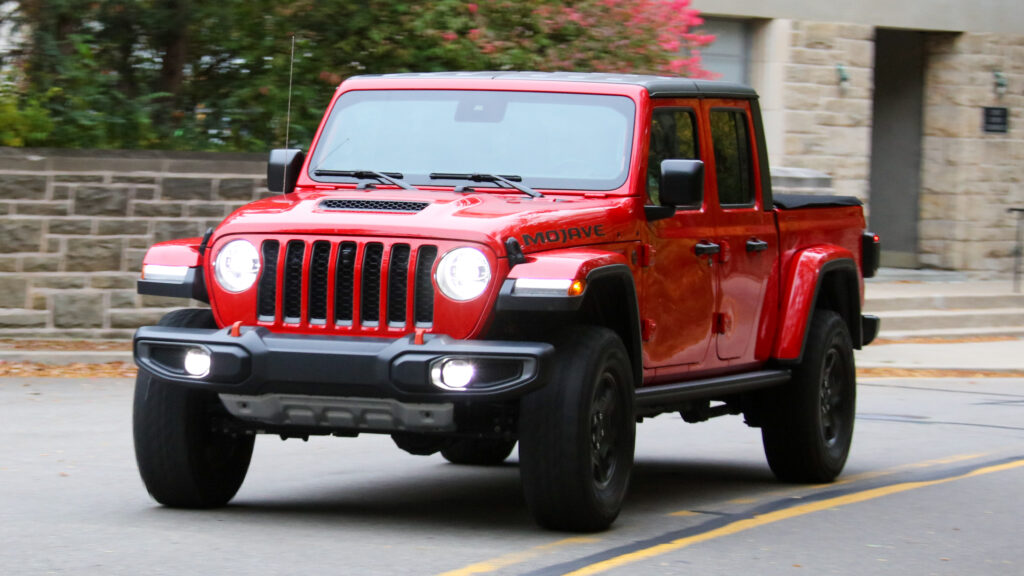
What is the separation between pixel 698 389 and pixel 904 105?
16920mm

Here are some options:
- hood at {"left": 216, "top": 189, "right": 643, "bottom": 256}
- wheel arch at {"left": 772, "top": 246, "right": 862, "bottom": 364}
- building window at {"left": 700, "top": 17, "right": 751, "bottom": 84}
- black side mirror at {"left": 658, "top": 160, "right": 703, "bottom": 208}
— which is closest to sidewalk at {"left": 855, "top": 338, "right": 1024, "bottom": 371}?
building window at {"left": 700, "top": 17, "right": 751, "bottom": 84}

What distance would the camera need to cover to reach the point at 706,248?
27.1ft

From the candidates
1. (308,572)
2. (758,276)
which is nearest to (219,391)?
(308,572)

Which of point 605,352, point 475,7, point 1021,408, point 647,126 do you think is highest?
point 475,7

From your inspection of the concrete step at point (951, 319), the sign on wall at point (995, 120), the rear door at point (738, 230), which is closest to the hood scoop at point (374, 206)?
the rear door at point (738, 230)

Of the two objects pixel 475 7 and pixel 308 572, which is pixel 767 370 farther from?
pixel 475 7

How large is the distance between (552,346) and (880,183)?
18612 millimetres

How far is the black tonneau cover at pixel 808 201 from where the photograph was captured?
937 centimetres

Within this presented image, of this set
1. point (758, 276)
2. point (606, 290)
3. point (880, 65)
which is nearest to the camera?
point (606, 290)

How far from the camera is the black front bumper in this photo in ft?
21.7

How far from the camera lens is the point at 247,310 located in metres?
7.07

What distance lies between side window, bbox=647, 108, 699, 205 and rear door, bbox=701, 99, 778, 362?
7.5 inches

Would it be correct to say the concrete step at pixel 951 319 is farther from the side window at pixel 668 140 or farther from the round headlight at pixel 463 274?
the round headlight at pixel 463 274

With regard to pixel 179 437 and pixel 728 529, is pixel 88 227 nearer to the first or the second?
pixel 179 437
